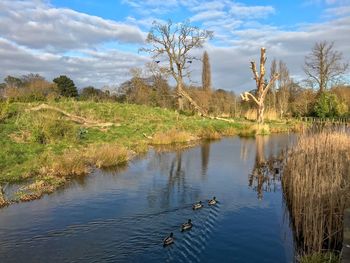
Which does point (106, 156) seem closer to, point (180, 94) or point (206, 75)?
point (180, 94)

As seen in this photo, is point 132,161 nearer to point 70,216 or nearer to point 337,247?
point 70,216

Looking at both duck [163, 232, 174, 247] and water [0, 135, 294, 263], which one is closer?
water [0, 135, 294, 263]

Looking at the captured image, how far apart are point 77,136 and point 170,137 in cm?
673

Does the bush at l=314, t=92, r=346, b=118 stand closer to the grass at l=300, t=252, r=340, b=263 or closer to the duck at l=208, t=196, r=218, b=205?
the duck at l=208, t=196, r=218, b=205

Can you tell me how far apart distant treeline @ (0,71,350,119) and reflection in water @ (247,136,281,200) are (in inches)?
920

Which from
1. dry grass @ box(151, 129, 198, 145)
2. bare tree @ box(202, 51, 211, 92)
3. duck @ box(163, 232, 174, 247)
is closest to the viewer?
duck @ box(163, 232, 174, 247)

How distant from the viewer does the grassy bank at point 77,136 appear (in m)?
14.4

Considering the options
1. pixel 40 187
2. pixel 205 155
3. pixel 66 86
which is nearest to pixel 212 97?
pixel 66 86

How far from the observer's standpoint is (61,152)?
17.1 meters

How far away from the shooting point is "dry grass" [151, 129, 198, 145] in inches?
980

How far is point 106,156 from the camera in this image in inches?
665

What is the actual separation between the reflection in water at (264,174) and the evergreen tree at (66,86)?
1166 inches

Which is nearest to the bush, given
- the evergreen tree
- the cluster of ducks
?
the evergreen tree

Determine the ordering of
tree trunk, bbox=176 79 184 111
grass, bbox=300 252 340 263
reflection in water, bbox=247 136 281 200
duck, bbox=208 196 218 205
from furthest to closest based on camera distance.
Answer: tree trunk, bbox=176 79 184 111
reflection in water, bbox=247 136 281 200
duck, bbox=208 196 218 205
grass, bbox=300 252 340 263
